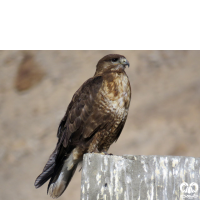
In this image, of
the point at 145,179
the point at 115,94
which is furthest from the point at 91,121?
the point at 145,179

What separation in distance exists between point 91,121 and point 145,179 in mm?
1540

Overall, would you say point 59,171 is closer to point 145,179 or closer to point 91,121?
point 91,121

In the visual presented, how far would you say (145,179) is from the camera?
1957 millimetres

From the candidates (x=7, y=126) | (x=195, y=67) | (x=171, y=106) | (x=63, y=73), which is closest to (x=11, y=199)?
(x=7, y=126)

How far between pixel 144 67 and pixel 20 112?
4135 millimetres

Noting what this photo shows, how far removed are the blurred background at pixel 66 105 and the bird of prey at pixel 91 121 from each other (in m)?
5.69

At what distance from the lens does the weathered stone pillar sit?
6.31 feet

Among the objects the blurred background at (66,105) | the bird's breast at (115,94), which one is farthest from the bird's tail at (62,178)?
the blurred background at (66,105)

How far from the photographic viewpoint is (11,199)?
9656 mm

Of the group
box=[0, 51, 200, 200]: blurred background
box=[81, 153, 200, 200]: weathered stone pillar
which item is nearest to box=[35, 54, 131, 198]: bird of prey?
box=[81, 153, 200, 200]: weathered stone pillar

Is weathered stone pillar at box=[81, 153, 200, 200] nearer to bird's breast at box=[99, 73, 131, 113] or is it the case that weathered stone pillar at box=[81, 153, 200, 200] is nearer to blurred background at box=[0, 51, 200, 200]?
bird's breast at box=[99, 73, 131, 113]

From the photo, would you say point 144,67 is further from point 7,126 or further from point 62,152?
point 62,152

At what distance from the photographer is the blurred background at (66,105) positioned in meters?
9.88

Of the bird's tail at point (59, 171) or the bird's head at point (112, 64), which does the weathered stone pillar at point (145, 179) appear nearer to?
the bird's tail at point (59, 171)
